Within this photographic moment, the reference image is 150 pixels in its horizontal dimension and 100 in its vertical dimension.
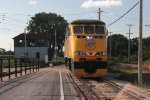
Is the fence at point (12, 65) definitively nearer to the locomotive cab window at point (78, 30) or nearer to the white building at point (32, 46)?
the locomotive cab window at point (78, 30)

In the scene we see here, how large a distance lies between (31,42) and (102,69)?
84487mm

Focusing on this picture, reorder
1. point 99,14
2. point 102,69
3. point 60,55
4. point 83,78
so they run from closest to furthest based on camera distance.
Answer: point 102,69, point 83,78, point 99,14, point 60,55

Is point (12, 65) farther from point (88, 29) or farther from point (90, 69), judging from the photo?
point (90, 69)

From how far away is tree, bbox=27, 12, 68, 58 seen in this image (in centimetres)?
12731

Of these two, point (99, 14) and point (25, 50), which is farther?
point (25, 50)

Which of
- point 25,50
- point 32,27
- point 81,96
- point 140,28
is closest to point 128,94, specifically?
point 81,96

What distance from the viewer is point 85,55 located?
28.1 meters

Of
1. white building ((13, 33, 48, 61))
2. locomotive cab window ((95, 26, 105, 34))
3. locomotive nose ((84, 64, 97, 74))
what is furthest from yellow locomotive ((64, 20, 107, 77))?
white building ((13, 33, 48, 61))

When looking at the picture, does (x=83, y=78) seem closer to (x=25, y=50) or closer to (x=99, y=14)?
(x=99, y=14)

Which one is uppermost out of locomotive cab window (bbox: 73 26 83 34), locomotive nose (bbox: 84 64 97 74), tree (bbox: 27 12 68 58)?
tree (bbox: 27 12 68 58)

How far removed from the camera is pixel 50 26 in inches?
5182

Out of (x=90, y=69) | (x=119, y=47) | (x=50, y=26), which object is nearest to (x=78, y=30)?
(x=90, y=69)

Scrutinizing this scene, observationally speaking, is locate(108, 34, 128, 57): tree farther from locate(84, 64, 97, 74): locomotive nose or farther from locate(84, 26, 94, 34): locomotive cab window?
locate(84, 64, 97, 74): locomotive nose

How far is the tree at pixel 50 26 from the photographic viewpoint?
127312 millimetres
